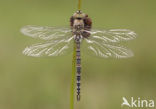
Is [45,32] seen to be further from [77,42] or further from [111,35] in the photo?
[111,35]

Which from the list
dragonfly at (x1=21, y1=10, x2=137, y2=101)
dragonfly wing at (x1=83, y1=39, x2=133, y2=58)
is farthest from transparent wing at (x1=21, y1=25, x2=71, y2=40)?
dragonfly wing at (x1=83, y1=39, x2=133, y2=58)

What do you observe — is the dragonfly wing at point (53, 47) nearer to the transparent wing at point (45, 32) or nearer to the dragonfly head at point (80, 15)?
the transparent wing at point (45, 32)

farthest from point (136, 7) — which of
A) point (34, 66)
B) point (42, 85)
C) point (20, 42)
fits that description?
point (42, 85)

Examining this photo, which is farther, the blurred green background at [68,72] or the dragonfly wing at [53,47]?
the blurred green background at [68,72]

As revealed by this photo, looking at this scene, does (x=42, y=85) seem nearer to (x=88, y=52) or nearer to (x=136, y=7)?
(x=88, y=52)

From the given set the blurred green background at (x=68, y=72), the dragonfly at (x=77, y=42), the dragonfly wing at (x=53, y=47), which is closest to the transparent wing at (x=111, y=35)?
the dragonfly at (x=77, y=42)

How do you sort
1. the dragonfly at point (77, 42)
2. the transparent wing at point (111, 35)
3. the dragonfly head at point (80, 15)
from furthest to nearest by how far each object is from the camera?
the transparent wing at point (111, 35) → the dragonfly at point (77, 42) → the dragonfly head at point (80, 15)

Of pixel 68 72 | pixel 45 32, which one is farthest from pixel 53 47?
pixel 68 72
